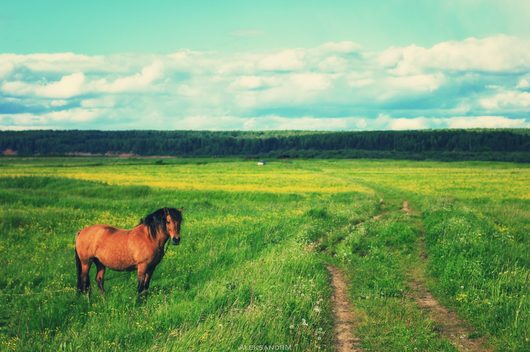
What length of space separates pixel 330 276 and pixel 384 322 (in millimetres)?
3816

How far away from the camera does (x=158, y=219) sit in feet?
32.2

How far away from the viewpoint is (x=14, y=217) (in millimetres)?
21844

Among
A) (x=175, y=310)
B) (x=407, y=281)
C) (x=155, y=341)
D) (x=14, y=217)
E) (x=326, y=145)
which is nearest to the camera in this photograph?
(x=155, y=341)

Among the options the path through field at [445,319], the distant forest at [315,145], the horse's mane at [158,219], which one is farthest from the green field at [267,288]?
the distant forest at [315,145]

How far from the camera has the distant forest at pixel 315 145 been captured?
5950 inches

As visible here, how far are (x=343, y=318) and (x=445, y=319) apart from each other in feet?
6.63

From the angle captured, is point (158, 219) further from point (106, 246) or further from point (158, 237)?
point (106, 246)

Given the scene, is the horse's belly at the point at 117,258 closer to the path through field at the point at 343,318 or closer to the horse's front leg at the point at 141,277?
the horse's front leg at the point at 141,277

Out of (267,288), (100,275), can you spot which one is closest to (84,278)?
(100,275)

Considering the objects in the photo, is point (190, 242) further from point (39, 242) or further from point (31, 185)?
point (31, 185)

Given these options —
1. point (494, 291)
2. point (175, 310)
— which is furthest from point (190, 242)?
point (494, 291)

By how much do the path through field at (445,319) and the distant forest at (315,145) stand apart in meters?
132

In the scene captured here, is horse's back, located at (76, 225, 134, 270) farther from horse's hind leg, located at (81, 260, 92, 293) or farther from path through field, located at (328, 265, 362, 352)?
path through field, located at (328, 265, 362, 352)

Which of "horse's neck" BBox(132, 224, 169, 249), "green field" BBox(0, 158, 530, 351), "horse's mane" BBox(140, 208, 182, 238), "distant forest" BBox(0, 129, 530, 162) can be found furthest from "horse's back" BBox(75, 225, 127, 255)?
"distant forest" BBox(0, 129, 530, 162)
